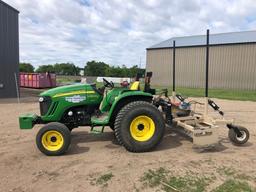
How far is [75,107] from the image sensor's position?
589cm

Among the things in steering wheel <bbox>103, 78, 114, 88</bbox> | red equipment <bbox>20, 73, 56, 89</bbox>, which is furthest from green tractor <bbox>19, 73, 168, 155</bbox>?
red equipment <bbox>20, 73, 56, 89</bbox>

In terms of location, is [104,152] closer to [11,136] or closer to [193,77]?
[11,136]

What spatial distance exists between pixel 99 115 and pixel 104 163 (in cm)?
130

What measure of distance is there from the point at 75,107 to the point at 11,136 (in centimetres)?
212

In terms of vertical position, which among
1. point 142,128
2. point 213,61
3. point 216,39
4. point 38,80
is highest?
point 216,39

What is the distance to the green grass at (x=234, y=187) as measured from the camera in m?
3.81

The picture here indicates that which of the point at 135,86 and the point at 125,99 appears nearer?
the point at 125,99

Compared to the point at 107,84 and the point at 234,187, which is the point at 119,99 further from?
the point at 234,187

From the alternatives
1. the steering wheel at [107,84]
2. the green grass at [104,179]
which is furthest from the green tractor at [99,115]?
the green grass at [104,179]

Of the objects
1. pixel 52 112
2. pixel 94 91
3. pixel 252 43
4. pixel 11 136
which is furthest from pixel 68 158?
pixel 252 43

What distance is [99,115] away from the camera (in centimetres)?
593

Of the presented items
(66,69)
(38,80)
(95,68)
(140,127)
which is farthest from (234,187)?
(66,69)

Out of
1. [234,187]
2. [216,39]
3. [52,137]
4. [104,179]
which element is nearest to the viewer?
[234,187]

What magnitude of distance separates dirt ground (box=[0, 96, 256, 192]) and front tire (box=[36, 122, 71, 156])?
0.13 m
